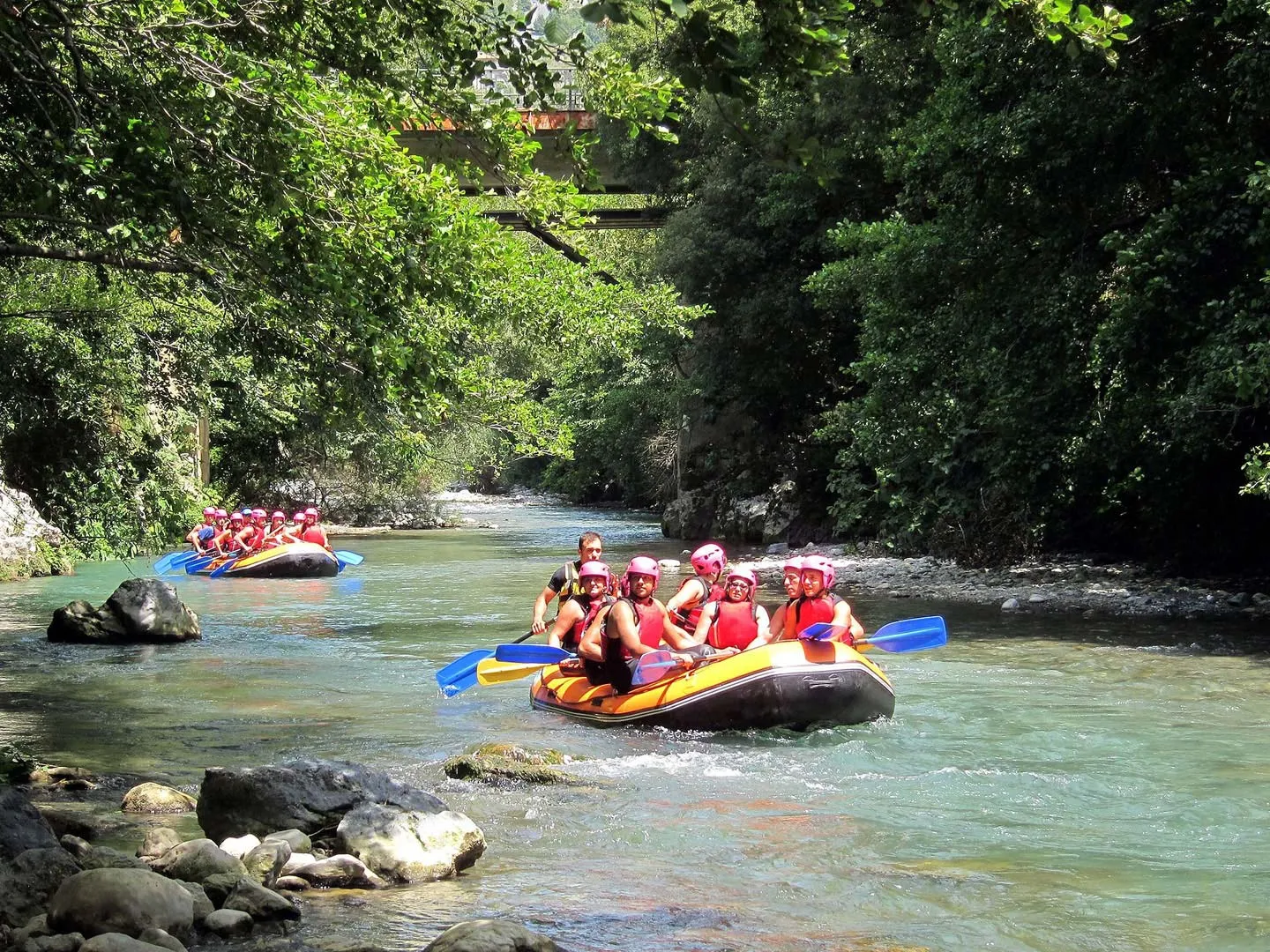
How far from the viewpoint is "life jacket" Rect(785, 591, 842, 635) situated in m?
9.79

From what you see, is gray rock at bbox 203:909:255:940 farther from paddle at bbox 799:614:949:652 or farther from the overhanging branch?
paddle at bbox 799:614:949:652

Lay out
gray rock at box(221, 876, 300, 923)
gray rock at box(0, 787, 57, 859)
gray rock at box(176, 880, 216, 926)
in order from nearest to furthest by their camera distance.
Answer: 1. gray rock at box(176, 880, 216, 926)
2. gray rock at box(221, 876, 300, 923)
3. gray rock at box(0, 787, 57, 859)

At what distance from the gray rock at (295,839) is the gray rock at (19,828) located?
3.03ft

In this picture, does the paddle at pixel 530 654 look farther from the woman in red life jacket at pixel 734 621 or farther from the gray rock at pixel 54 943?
the gray rock at pixel 54 943

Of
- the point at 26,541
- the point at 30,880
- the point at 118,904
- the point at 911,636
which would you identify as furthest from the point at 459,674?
the point at 26,541

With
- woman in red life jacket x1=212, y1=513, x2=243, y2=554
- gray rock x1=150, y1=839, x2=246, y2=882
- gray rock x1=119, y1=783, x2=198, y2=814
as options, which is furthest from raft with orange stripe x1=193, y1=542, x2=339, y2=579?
gray rock x1=150, y1=839, x2=246, y2=882

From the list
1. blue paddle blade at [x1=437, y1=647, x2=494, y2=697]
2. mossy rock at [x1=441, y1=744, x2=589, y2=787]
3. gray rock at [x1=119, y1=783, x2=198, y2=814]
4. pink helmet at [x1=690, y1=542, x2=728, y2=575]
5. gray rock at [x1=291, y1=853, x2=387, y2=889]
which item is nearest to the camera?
gray rock at [x1=291, y1=853, x2=387, y2=889]

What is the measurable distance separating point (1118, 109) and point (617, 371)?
27.7 m

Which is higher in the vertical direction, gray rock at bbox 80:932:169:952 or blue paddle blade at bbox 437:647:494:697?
gray rock at bbox 80:932:169:952

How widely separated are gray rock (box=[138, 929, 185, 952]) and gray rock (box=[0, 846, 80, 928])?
0.59 meters

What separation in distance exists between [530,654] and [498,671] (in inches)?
16.1

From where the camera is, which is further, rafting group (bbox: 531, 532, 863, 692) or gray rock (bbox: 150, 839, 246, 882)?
rafting group (bbox: 531, 532, 863, 692)

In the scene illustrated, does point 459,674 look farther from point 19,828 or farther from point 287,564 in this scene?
point 287,564

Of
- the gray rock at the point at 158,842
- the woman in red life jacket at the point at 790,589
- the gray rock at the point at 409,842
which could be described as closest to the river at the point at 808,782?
the gray rock at the point at 409,842
